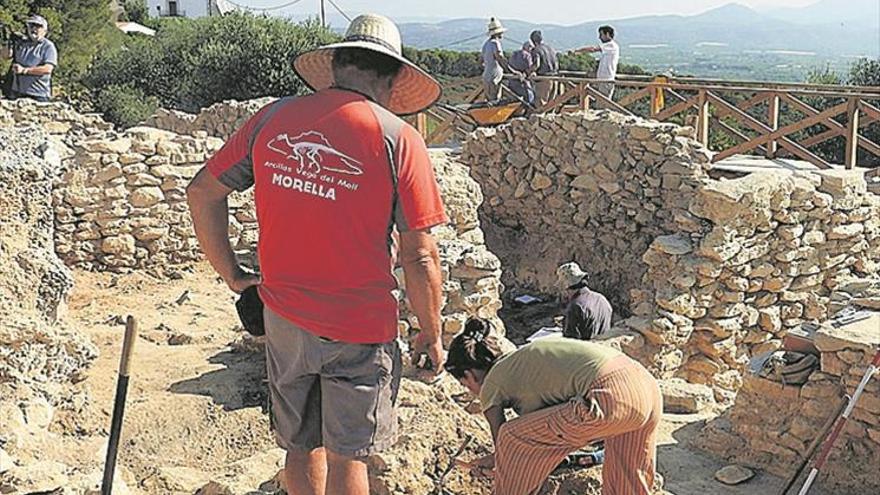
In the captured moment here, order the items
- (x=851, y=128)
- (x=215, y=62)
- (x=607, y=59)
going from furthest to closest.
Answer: (x=215, y=62)
(x=607, y=59)
(x=851, y=128)

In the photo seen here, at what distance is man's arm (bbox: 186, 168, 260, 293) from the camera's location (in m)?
3.38

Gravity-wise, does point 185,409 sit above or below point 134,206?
below

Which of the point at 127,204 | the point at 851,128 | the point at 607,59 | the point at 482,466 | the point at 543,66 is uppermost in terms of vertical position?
the point at 607,59

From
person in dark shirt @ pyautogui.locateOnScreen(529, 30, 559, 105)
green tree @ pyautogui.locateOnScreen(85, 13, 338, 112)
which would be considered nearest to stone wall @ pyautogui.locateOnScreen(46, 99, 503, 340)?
person in dark shirt @ pyautogui.locateOnScreen(529, 30, 559, 105)

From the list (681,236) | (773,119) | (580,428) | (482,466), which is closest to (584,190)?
(681,236)

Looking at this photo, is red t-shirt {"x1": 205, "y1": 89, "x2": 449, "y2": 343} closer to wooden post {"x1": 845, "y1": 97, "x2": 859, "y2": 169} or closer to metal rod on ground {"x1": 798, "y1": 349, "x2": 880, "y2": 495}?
metal rod on ground {"x1": 798, "y1": 349, "x2": 880, "y2": 495}

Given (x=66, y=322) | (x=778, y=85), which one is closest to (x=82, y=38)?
(x=778, y=85)

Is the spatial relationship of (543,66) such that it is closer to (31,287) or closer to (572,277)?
(572,277)

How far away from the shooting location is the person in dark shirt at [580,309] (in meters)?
7.48

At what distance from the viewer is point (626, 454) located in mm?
4148

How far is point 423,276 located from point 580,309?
4458mm

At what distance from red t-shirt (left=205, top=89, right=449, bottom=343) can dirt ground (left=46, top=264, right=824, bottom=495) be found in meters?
1.39

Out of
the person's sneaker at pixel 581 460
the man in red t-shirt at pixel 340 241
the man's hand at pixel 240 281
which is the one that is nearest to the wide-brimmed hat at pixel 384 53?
the man in red t-shirt at pixel 340 241

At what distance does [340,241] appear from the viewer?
10.0 feet
